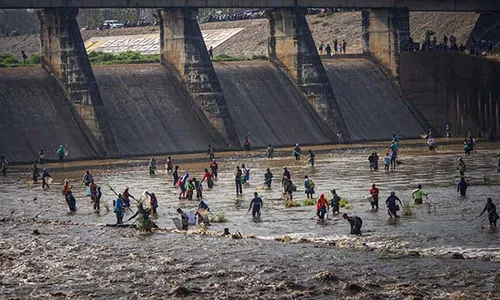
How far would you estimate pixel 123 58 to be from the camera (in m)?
102

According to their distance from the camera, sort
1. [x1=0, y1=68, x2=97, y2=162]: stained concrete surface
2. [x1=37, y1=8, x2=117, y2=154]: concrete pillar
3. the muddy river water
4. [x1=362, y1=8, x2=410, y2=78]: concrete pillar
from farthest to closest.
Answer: [x1=362, y1=8, x2=410, y2=78]: concrete pillar → [x1=37, y1=8, x2=117, y2=154]: concrete pillar → [x1=0, y1=68, x2=97, y2=162]: stained concrete surface → the muddy river water

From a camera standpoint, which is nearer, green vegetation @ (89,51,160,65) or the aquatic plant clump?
the aquatic plant clump

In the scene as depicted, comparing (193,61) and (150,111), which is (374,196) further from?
(193,61)

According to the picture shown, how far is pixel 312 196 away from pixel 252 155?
23.2m

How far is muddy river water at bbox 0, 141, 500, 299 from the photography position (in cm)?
3419

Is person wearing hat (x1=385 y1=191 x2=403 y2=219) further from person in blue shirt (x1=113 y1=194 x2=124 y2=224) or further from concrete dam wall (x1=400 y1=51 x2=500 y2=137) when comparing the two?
concrete dam wall (x1=400 y1=51 x2=500 y2=137)

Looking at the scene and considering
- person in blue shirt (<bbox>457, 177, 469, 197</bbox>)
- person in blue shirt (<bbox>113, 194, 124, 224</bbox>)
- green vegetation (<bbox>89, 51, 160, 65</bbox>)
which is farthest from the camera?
green vegetation (<bbox>89, 51, 160, 65</bbox>)

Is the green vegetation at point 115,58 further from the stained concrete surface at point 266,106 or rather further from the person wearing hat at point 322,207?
the person wearing hat at point 322,207

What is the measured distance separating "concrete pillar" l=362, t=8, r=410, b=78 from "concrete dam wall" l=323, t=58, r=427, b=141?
1058 mm

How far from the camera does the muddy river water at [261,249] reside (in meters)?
34.2

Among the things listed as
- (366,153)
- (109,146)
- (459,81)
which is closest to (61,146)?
(109,146)

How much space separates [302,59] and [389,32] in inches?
383

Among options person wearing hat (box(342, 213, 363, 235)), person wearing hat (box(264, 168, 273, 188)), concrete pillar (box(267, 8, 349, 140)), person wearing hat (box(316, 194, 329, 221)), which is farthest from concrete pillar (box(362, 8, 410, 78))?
person wearing hat (box(342, 213, 363, 235))

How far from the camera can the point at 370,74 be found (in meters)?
96.8
